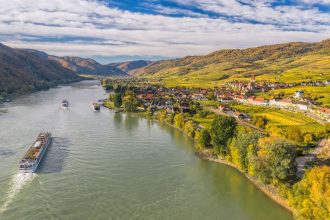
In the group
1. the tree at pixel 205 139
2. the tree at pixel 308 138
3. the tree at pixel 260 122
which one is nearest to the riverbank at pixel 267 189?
the tree at pixel 205 139

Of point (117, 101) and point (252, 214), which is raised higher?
point (117, 101)

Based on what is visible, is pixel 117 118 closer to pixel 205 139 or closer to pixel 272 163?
pixel 205 139

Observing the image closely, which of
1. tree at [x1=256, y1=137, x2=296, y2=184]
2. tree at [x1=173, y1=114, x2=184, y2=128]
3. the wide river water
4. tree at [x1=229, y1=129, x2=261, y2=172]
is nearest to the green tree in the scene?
tree at [x1=173, y1=114, x2=184, y2=128]

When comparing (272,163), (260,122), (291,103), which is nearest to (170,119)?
(260,122)

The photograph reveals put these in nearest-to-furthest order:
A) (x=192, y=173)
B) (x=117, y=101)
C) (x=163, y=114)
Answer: (x=192, y=173) < (x=163, y=114) < (x=117, y=101)

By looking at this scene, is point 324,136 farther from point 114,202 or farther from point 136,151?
point 114,202

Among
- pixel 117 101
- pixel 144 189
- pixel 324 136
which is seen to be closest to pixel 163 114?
pixel 117 101
